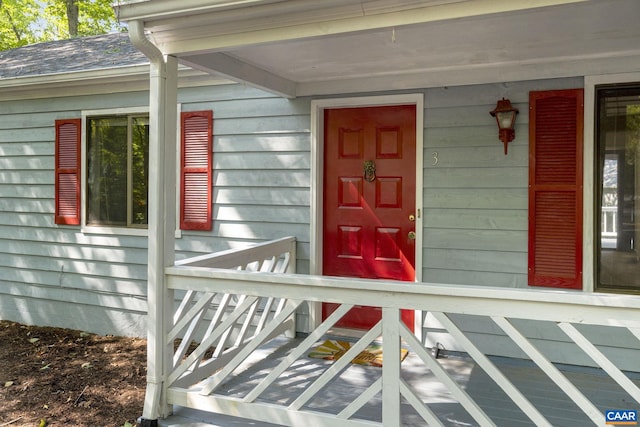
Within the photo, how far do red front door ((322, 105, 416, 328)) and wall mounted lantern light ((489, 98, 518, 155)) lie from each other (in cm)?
68

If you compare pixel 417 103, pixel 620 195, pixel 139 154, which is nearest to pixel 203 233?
pixel 139 154

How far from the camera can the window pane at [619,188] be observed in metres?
3.50

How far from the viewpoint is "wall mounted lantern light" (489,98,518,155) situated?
369 cm

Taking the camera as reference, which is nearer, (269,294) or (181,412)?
(269,294)

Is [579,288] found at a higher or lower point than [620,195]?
lower

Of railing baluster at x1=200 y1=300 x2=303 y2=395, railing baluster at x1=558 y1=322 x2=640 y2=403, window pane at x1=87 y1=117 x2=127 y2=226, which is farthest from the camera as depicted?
window pane at x1=87 y1=117 x2=127 y2=226

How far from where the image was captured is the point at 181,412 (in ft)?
10.2

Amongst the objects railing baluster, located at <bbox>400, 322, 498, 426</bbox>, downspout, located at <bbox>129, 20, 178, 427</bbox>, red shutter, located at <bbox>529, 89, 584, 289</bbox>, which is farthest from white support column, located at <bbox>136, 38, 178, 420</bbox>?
red shutter, located at <bbox>529, 89, 584, 289</bbox>

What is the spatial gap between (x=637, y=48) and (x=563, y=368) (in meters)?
2.24

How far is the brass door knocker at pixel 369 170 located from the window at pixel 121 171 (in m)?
1.48

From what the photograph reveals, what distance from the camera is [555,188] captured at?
366 centimetres

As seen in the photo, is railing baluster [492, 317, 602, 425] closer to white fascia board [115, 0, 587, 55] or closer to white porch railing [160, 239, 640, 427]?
white porch railing [160, 239, 640, 427]

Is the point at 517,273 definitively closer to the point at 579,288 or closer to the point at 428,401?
the point at 579,288

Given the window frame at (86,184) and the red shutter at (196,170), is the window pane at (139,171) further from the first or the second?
the red shutter at (196,170)
